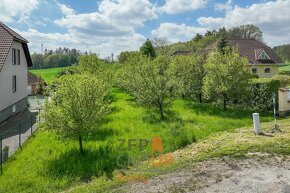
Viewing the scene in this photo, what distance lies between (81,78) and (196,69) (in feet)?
43.2

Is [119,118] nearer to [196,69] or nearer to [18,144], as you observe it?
[18,144]

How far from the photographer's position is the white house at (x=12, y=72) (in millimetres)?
20000

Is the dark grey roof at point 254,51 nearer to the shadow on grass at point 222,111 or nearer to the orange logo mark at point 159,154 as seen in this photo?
the shadow on grass at point 222,111

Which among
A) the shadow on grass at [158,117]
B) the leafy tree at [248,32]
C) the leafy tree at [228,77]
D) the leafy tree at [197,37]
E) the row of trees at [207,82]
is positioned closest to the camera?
Answer: the shadow on grass at [158,117]

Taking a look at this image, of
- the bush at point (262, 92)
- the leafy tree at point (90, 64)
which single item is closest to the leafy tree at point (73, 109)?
the bush at point (262, 92)

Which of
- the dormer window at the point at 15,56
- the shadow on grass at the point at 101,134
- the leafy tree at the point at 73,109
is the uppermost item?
the dormer window at the point at 15,56

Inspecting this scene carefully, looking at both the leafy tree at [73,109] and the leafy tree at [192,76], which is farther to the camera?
the leafy tree at [192,76]

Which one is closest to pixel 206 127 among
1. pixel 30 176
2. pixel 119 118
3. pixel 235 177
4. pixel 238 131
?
pixel 238 131

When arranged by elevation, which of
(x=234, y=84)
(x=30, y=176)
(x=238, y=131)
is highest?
(x=234, y=84)

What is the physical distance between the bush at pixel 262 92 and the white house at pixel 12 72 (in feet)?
55.9

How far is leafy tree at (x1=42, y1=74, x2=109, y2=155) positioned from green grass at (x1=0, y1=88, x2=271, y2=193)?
94 centimetres

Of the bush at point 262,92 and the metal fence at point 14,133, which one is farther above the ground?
the bush at point 262,92

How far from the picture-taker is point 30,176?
9.52 m
